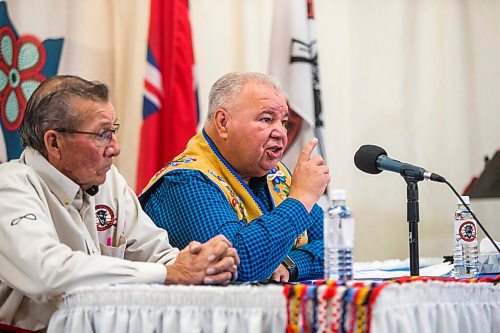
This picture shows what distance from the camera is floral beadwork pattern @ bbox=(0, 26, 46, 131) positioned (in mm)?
3830

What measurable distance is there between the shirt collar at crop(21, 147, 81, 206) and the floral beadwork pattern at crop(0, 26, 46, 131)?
5.11 ft

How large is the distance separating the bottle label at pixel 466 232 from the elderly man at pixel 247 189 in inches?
18.5

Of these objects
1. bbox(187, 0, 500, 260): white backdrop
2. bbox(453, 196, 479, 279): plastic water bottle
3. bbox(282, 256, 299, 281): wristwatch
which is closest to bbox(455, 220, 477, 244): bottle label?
bbox(453, 196, 479, 279): plastic water bottle

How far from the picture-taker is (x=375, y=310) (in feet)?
5.80

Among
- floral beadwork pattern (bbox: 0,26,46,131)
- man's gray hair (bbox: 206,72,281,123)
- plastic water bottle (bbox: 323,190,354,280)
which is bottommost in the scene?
plastic water bottle (bbox: 323,190,354,280)

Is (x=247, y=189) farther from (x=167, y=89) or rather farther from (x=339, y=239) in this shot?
(x=167, y=89)

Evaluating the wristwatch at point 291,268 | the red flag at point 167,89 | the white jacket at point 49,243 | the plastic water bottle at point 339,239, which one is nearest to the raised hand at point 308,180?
the wristwatch at point 291,268

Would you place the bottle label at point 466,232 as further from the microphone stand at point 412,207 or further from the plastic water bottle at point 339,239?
the plastic water bottle at point 339,239

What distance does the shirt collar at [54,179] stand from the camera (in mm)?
2328

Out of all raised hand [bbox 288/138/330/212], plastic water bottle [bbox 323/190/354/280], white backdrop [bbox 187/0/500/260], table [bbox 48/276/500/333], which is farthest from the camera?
white backdrop [bbox 187/0/500/260]

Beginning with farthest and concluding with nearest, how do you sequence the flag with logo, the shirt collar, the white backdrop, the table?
the white backdrop, the flag with logo, the shirt collar, the table

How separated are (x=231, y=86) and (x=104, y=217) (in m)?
0.70

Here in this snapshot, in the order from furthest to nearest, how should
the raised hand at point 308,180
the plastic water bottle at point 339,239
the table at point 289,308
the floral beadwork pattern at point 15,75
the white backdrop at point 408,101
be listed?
the white backdrop at point 408,101 → the floral beadwork pattern at point 15,75 → the raised hand at point 308,180 → the plastic water bottle at point 339,239 → the table at point 289,308

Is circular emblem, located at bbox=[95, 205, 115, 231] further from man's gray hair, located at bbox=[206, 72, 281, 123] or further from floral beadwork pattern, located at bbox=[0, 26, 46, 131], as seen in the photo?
floral beadwork pattern, located at bbox=[0, 26, 46, 131]
